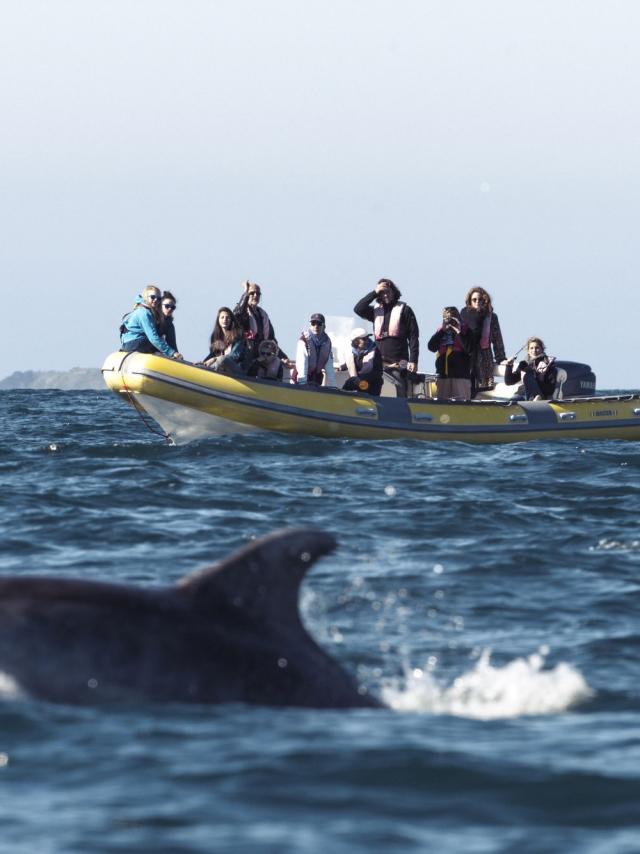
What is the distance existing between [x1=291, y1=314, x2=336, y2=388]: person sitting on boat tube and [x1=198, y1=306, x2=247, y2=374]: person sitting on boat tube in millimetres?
873

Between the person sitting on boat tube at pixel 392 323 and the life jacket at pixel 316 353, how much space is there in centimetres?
70

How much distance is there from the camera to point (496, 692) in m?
7.76

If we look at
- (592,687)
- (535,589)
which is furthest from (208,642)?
(535,589)

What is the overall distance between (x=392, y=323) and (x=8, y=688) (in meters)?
15.4

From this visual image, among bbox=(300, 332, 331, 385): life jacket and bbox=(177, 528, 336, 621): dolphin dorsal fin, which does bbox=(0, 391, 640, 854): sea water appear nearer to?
bbox=(177, 528, 336, 621): dolphin dorsal fin

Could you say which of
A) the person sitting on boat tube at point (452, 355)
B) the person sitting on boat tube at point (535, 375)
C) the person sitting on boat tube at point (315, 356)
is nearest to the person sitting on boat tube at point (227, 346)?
the person sitting on boat tube at point (315, 356)

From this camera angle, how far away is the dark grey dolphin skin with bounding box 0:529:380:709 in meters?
6.47

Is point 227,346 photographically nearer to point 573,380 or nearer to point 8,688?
point 573,380

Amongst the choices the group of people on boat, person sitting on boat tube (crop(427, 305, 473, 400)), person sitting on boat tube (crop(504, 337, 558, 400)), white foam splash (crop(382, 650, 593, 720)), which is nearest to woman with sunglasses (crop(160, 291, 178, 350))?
the group of people on boat

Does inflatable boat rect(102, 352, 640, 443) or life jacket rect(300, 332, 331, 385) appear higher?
life jacket rect(300, 332, 331, 385)

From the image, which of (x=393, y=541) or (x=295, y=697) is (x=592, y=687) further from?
(x=393, y=541)

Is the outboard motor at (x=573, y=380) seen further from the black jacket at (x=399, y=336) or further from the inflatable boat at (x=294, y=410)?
the black jacket at (x=399, y=336)

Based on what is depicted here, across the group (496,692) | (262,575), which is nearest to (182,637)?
(262,575)

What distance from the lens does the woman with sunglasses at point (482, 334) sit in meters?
21.7
